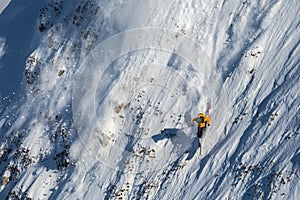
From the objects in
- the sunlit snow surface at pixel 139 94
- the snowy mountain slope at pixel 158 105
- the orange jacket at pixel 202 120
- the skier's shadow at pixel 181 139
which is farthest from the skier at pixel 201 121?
the sunlit snow surface at pixel 139 94

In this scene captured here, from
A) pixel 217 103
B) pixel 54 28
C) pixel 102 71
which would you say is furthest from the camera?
pixel 54 28

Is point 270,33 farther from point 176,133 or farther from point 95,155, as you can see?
point 95,155

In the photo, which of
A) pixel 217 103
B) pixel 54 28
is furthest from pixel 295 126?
pixel 54 28

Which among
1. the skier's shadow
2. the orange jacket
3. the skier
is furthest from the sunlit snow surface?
the orange jacket

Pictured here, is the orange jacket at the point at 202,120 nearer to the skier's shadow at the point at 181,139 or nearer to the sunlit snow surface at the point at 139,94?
the skier's shadow at the point at 181,139

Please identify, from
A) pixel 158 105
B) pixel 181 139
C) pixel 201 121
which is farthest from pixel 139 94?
pixel 201 121

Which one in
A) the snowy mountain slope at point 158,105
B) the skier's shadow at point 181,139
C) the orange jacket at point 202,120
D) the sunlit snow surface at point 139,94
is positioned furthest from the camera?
the sunlit snow surface at point 139,94
